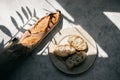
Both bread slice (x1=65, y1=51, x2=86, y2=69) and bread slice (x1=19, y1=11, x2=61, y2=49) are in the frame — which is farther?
bread slice (x1=19, y1=11, x2=61, y2=49)

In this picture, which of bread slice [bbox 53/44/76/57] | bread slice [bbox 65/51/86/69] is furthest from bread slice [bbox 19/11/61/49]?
bread slice [bbox 65/51/86/69]

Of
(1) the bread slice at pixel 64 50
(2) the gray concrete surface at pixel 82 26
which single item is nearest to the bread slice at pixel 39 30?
(2) the gray concrete surface at pixel 82 26

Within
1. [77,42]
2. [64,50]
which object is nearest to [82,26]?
[77,42]

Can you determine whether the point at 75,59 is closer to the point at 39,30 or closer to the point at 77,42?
the point at 77,42

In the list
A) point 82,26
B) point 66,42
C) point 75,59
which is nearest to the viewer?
point 75,59

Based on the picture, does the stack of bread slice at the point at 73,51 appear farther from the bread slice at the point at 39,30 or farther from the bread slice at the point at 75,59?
the bread slice at the point at 39,30

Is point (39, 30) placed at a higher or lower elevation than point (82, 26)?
higher

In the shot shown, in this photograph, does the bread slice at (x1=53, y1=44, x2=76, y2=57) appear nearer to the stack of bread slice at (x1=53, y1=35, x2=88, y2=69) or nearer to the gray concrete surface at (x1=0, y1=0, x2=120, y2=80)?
the stack of bread slice at (x1=53, y1=35, x2=88, y2=69)
